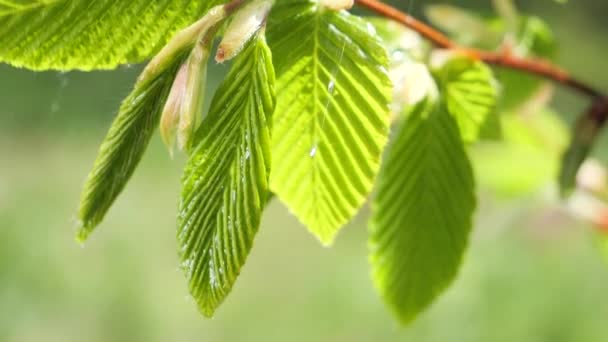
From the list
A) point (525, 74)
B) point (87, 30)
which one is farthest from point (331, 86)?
point (525, 74)

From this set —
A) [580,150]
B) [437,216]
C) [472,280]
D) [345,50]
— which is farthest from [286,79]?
[472,280]

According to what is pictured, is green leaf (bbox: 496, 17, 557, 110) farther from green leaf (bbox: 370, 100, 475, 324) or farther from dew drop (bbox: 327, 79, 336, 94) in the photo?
dew drop (bbox: 327, 79, 336, 94)

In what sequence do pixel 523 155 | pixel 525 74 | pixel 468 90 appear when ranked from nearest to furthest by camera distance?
1. pixel 468 90
2. pixel 525 74
3. pixel 523 155

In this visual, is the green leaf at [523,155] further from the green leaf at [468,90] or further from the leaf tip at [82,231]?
the leaf tip at [82,231]

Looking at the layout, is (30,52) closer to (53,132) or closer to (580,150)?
(580,150)

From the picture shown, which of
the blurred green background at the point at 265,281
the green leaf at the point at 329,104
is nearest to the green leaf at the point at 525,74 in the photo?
the green leaf at the point at 329,104

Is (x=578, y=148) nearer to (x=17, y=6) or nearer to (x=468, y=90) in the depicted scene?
(x=468, y=90)
